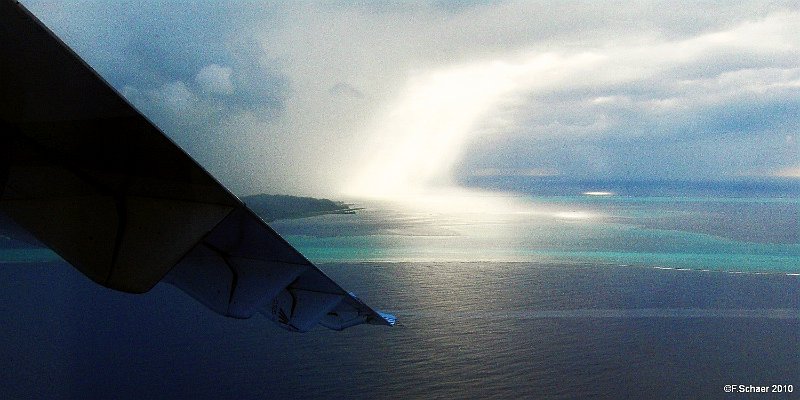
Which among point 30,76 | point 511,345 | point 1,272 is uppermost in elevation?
point 30,76

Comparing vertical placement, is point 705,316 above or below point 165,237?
below

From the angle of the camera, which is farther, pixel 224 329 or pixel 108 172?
pixel 224 329

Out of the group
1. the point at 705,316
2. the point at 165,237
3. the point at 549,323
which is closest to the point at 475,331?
the point at 549,323

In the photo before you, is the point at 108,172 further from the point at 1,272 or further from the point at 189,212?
the point at 1,272

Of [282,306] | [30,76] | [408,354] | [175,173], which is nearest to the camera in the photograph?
[30,76]

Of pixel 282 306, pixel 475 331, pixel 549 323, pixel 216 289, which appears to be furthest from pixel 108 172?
pixel 549 323

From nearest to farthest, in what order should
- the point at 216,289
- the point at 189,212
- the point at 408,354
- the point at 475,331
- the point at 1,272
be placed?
the point at 189,212, the point at 216,289, the point at 408,354, the point at 475,331, the point at 1,272

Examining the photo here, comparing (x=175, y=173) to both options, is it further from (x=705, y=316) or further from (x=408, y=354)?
(x=705, y=316)
